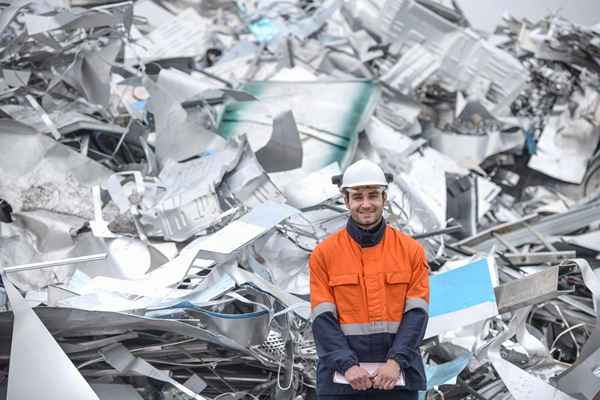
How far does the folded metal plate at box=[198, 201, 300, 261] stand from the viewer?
265 centimetres

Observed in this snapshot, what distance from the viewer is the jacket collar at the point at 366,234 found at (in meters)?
1.85

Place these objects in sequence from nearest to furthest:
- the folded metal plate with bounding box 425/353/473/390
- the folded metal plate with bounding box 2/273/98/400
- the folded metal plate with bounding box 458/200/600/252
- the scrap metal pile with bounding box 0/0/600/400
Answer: the folded metal plate with bounding box 2/273/98/400, the scrap metal pile with bounding box 0/0/600/400, the folded metal plate with bounding box 425/353/473/390, the folded metal plate with bounding box 458/200/600/252

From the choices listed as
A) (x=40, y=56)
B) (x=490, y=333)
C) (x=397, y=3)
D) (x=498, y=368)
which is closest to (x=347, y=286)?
(x=498, y=368)

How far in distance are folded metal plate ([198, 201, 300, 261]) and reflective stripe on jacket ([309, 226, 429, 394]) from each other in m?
0.84

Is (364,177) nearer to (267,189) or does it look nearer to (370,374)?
(370,374)

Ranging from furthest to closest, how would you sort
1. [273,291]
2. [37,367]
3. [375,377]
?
[273,291]
[37,367]
[375,377]

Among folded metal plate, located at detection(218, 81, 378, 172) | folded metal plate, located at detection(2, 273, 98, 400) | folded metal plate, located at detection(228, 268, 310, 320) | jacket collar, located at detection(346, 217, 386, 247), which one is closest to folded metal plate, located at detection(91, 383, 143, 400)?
folded metal plate, located at detection(2, 273, 98, 400)

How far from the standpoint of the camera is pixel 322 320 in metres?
1.84

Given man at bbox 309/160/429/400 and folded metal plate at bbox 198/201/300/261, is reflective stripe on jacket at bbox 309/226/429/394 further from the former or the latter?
folded metal plate at bbox 198/201/300/261

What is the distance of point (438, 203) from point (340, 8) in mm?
2832

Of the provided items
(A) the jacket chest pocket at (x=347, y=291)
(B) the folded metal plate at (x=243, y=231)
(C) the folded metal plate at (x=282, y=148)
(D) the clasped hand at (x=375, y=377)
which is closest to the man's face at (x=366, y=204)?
(A) the jacket chest pocket at (x=347, y=291)

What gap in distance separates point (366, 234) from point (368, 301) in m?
0.17

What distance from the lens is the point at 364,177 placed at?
185 cm

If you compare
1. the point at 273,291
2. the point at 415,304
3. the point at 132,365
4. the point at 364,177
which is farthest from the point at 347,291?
the point at 132,365
